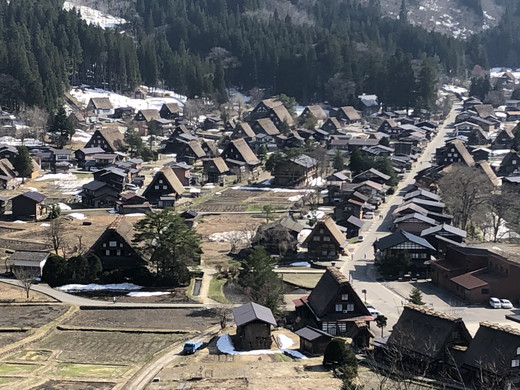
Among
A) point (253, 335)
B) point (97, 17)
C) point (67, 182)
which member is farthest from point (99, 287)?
point (97, 17)

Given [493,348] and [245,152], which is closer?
[493,348]

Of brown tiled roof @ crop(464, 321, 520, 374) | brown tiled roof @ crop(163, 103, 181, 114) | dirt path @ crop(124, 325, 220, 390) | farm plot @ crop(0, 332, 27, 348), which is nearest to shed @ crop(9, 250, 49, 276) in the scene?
farm plot @ crop(0, 332, 27, 348)

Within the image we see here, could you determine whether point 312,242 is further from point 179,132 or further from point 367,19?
point 367,19

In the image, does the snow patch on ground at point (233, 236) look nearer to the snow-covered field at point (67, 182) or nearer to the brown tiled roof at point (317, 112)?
the snow-covered field at point (67, 182)

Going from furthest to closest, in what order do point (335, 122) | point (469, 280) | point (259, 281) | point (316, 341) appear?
point (335, 122) < point (469, 280) < point (259, 281) < point (316, 341)

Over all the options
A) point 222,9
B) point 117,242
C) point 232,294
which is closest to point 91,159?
point 117,242

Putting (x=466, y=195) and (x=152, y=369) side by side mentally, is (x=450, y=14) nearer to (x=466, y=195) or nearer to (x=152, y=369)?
(x=466, y=195)

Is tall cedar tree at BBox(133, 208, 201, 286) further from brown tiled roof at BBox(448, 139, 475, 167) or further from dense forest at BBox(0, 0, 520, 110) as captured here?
dense forest at BBox(0, 0, 520, 110)
